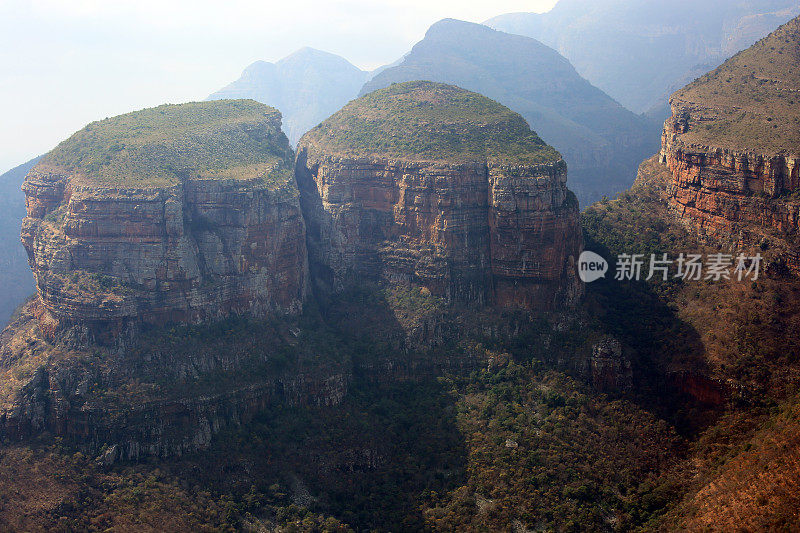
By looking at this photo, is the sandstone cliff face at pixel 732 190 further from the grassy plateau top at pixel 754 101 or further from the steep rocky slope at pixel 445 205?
the steep rocky slope at pixel 445 205

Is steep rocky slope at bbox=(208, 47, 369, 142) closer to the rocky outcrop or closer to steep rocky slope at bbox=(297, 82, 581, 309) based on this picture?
steep rocky slope at bbox=(297, 82, 581, 309)

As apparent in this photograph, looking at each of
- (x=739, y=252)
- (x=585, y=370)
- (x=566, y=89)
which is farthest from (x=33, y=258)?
(x=566, y=89)

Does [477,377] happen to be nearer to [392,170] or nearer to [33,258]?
[392,170]

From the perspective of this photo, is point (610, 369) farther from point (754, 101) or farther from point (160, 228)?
point (160, 228)

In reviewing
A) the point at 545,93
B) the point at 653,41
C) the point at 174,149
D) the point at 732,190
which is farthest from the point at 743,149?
the point at 653,41

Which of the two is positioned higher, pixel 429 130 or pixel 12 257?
pixel 429 130

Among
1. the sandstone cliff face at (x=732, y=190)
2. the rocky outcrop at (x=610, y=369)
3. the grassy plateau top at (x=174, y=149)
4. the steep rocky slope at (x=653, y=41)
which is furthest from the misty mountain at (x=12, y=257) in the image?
the steep rocky slope at (x=653, y=41)
